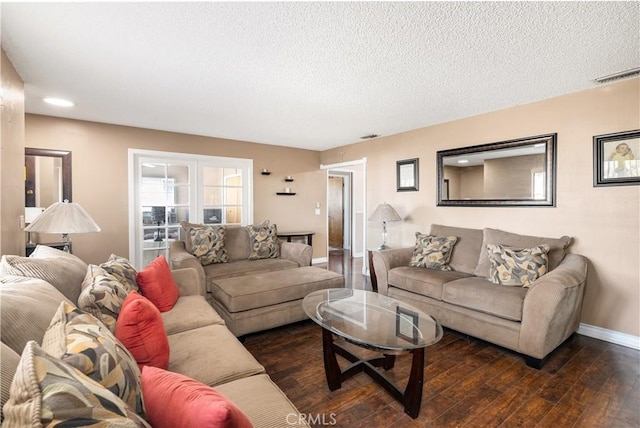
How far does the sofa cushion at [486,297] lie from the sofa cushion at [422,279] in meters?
0.11

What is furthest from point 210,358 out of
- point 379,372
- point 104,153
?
point 104,153

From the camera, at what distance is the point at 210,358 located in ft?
4.88

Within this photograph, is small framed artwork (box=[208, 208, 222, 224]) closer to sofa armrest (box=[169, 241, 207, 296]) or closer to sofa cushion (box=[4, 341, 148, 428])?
sofa armrest (box=[169, 241, 207, 296])

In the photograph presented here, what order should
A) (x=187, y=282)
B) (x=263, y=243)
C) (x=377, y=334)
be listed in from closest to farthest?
1. (x=377, y=334)
2. (x=187, y=282)
3. (x=263, y=243)

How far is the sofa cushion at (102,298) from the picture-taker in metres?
1.41

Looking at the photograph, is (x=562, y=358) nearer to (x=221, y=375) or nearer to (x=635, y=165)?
(x=635, y=165)

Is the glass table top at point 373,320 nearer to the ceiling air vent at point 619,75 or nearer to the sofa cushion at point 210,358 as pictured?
the sofa cushion at point 210,358

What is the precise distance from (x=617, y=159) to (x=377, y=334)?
8.91ft

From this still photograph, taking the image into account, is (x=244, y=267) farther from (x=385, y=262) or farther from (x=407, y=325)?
(x=407, y=325)

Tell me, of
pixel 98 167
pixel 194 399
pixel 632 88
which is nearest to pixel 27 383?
pixel 194 399

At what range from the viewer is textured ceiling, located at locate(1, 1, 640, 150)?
1.72 meters

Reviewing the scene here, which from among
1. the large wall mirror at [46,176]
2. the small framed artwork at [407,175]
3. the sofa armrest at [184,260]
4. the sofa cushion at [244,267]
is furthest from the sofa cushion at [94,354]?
the small framed artwork at [407,175]

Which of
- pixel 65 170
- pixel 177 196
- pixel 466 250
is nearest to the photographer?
pixel 466 250

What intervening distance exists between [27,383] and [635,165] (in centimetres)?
390
